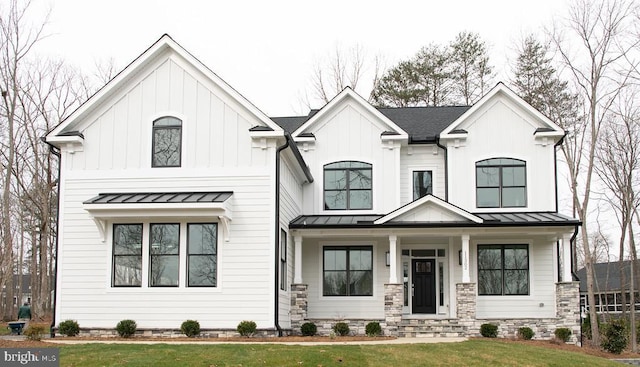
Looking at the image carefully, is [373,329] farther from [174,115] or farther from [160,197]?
[174,115]

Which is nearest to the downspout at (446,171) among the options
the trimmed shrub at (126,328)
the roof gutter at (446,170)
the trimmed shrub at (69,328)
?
the roof gutter at (446,170)

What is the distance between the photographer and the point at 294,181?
23.0m

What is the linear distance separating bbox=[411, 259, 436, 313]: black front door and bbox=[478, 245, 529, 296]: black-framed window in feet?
5.04

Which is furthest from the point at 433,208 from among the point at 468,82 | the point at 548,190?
the point at 468,82

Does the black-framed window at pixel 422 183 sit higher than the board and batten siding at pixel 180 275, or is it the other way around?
the black-framed window at pixel 422 183

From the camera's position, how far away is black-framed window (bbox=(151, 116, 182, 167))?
65.8 feet

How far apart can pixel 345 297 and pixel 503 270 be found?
515cm

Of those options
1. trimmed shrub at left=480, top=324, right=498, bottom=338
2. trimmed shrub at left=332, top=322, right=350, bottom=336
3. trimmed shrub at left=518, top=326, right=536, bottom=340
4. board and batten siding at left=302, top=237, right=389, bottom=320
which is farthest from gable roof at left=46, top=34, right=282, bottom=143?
trimmed shrub at left=518, top=326, right=536, bottom=340

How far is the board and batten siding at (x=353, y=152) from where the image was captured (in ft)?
79.7

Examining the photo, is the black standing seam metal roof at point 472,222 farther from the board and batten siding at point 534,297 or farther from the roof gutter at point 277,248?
the roof gutter at point 277,248

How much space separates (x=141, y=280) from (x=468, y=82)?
27728mm

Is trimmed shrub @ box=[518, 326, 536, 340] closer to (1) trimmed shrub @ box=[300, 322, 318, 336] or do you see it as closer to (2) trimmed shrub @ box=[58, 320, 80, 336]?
(1) trimmed shrub @ box=[300, 322, 318, 336]

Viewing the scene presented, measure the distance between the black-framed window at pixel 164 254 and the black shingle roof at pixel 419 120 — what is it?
8362mm

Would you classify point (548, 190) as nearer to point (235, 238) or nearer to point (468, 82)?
point (235, 238)
